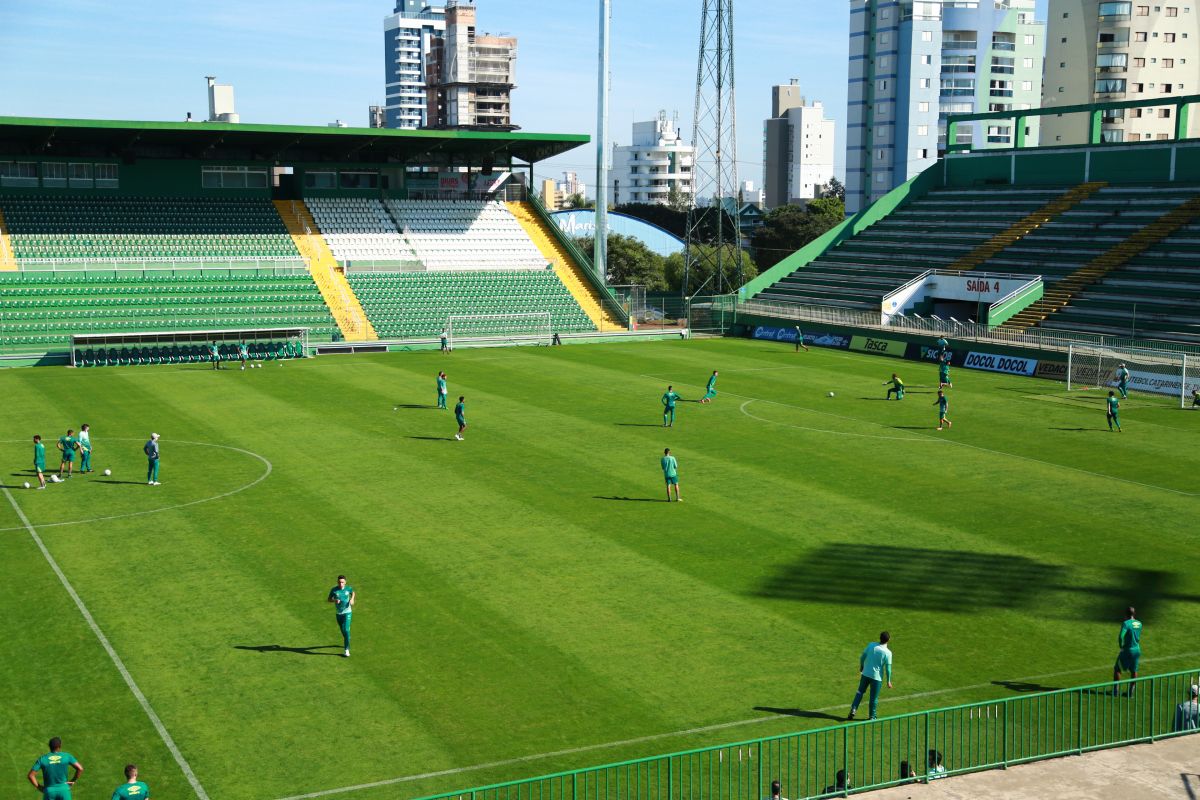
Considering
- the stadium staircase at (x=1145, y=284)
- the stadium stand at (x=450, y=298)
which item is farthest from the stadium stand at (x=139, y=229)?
the stadium staircase at (x=1145, y=284)

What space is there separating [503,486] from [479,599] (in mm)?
9091

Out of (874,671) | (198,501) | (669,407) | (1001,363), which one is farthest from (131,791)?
(1001,363)

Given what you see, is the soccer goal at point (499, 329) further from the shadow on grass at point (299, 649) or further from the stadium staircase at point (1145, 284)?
the shadow on grass at point (299, 649)

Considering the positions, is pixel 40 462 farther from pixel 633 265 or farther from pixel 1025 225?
pixel 633 265

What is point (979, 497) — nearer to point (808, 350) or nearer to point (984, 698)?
point (984, 698)

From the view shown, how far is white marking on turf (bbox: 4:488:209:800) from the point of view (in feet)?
50.4

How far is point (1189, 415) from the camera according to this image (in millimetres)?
43281

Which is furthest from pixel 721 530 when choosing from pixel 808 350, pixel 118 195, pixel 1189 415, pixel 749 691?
A: pixel 118 195

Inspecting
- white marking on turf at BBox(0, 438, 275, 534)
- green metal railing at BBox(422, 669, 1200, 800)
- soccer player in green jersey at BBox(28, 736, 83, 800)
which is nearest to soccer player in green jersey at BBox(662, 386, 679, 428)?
white marking on turf at BBox(0, 438, 275, 534)

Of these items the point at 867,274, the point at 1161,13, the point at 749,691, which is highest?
the point at 1161,13

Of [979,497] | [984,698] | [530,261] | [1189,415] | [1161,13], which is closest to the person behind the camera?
[984,698]

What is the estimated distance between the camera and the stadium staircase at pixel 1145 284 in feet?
181

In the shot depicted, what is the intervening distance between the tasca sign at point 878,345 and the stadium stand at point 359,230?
2789cm

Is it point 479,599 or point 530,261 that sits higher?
point 530,261
